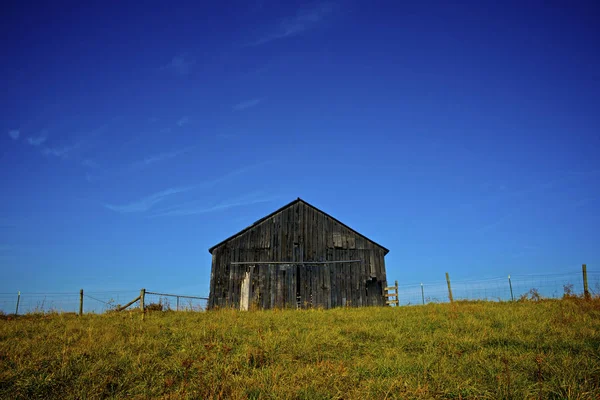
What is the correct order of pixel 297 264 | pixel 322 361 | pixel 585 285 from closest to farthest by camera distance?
pixel 322 361, pixel 585 285, pixel 297 264

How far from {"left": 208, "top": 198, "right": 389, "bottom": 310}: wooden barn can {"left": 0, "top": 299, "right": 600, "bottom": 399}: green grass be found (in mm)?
10034

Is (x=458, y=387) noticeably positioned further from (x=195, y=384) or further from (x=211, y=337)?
(x=211, y=337)

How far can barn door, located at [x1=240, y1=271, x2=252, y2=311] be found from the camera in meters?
21.4

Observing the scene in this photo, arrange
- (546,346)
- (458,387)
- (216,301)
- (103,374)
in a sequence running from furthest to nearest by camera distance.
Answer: (216,301) < (546,346) < (103,374) < (458,387)

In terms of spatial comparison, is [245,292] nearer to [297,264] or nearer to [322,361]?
[297,264]

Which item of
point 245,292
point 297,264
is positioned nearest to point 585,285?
point 297,264

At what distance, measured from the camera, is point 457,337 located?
915cm

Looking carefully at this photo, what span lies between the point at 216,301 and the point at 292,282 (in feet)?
15.1

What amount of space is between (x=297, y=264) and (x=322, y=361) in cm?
1525

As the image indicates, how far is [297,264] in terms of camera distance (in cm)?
2242

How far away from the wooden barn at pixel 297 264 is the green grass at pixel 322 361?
10.0m

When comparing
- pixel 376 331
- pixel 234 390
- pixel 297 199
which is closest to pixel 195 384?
pixel 234 390

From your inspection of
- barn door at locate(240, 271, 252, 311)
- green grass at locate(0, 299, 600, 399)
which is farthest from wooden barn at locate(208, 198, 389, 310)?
green grass at locate(0, 299, 600, 399)

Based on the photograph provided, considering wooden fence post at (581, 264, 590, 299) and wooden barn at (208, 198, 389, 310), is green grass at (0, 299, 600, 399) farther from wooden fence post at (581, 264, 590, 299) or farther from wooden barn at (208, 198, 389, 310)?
wooden barn at (208, 198, 389, 310)
